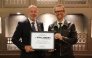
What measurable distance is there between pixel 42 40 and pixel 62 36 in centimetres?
22

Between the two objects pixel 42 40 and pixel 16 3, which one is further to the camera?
pixel 16 3

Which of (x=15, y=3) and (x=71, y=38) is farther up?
(x=15, y=3)

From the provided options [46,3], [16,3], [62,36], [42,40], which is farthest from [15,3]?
[62,36]

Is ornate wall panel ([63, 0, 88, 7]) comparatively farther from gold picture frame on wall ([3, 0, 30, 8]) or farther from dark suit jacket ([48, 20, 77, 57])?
dark suit jacket ([48, 20, 77, 57])

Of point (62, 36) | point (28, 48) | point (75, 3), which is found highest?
point (75, 3)

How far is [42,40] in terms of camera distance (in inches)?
71.3

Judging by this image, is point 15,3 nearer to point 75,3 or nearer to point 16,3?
point 16,3

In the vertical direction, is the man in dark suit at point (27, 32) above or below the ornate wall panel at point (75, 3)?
below

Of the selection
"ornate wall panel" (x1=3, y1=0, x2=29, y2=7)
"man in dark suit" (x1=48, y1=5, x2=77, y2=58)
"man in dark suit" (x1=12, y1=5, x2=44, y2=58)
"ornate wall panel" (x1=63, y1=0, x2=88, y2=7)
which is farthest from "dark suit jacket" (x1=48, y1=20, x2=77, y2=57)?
"ornate wall panel" (x1=3, y1=0, x2=29, y2=7)

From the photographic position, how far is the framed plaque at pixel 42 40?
70.1 inches

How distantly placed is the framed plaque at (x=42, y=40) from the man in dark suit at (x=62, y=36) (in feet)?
0.19

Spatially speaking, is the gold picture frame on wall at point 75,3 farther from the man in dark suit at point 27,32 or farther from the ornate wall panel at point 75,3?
the man in dark suit at point 27,32

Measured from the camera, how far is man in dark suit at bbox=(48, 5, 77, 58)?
176cm

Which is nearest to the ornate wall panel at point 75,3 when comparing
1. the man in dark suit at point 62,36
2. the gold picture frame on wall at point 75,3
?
the gold picture frame on wall at point 75,3
